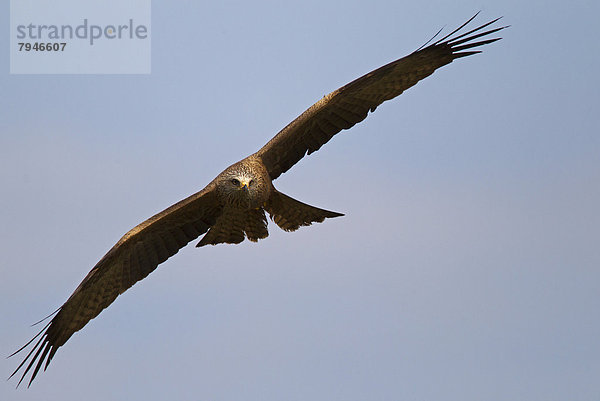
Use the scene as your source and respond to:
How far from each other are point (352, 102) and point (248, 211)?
1.76 m

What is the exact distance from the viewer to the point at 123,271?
14586 mm

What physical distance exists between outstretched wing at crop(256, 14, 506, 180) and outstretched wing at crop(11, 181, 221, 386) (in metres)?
1.06

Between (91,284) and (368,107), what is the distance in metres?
3.89

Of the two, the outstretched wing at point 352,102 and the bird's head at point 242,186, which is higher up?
the outstretched wing at point 352,102

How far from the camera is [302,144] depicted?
1445 centimetres

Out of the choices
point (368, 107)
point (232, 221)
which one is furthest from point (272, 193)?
point (368, 107)

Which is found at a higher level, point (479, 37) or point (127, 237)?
point (479, 37)

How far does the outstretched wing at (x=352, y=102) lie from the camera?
46.1 feet

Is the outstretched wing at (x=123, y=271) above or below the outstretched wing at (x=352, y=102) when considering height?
below

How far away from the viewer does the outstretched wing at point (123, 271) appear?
14477 millimetres

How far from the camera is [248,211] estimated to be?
553 inches

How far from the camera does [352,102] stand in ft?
46.7

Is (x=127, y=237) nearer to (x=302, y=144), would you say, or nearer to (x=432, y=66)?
(x=302, y=144)

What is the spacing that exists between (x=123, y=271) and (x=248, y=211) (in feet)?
5.79
